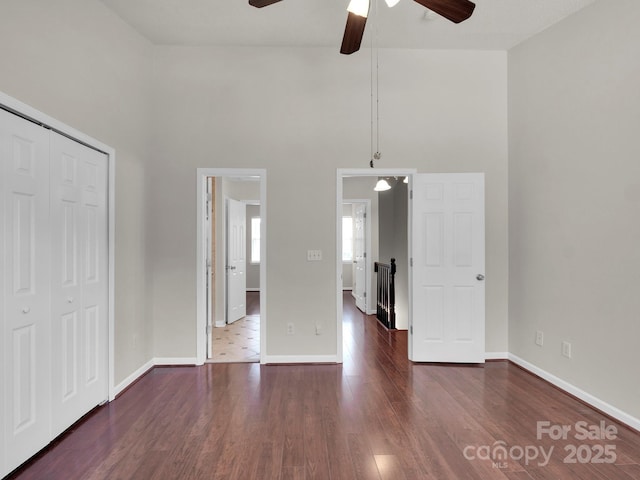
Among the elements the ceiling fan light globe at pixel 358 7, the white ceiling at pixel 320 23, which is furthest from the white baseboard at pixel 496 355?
the ceiling fan light globe at pixel 358 7

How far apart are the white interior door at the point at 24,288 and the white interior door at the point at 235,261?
3311 mm

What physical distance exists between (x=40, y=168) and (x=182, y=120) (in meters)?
1.77

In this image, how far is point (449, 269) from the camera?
3689 millimetres

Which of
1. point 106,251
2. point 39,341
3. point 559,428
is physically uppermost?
point 106,251

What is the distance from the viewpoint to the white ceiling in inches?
117

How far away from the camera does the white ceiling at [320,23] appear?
297 cm

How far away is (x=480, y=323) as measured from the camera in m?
3.66

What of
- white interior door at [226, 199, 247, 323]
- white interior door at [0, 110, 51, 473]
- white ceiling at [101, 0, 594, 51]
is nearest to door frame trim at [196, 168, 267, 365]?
white ceiling at [101, 0, 594, 51]

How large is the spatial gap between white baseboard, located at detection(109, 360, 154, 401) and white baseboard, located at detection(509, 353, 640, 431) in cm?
393

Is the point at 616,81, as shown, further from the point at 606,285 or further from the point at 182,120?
the point at 182,120

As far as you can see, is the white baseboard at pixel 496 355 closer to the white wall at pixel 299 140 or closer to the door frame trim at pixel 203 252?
the white wall at pixel 299 140

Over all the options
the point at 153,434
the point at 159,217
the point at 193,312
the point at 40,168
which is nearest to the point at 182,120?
the point at 159,217

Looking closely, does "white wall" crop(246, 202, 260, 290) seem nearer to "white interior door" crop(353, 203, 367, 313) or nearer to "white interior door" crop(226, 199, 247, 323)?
"white interior door" crop(353, 203, 367, 313)

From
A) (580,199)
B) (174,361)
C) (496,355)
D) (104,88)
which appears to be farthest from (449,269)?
(104,88)
